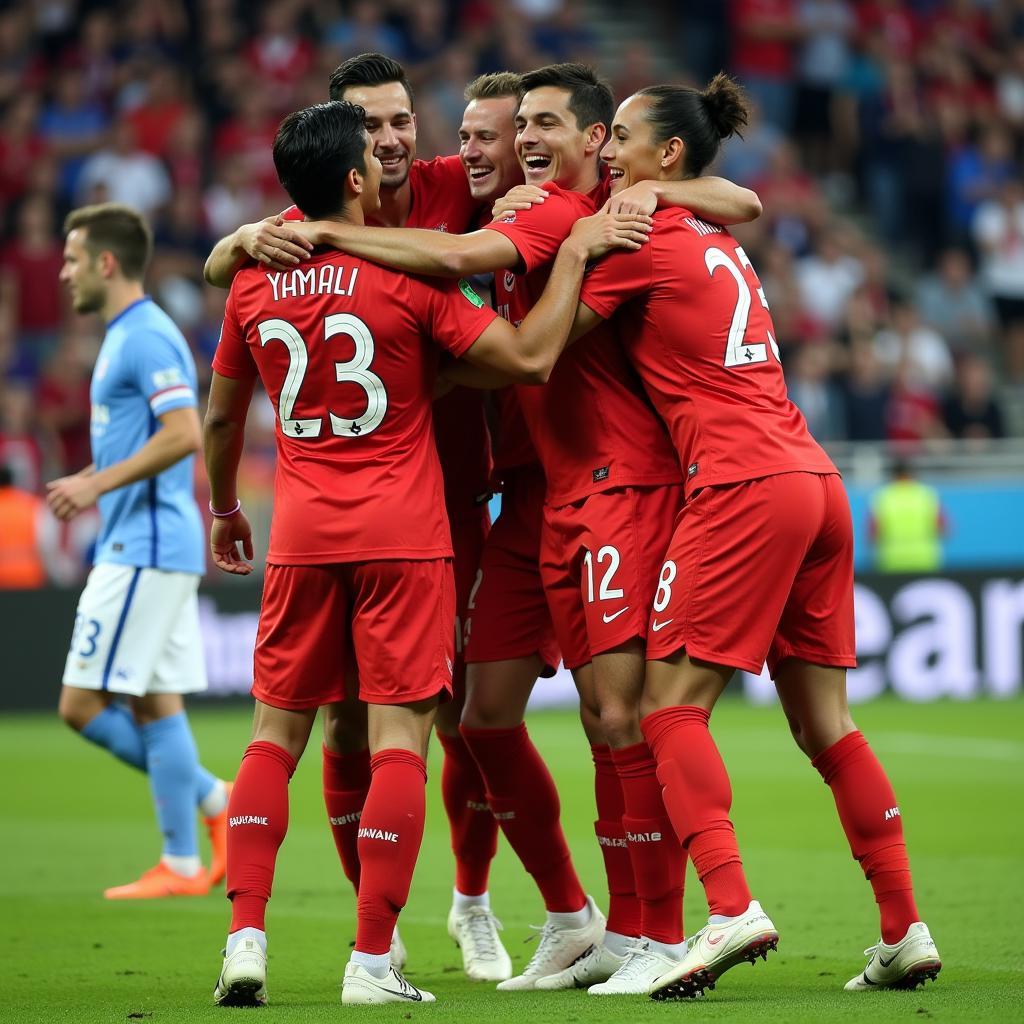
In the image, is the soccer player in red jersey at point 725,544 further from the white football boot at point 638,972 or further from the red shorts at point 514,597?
the red shorts at point 514,597

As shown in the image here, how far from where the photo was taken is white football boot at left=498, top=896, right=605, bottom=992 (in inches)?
218

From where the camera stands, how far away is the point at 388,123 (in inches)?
229

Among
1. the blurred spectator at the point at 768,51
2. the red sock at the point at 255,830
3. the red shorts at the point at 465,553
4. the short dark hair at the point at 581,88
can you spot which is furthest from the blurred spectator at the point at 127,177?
the red sock at the point at 255,830

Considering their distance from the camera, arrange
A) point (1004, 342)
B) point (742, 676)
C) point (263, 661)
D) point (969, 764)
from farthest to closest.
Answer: point (1004, 342)
point (742, 676)
point (969, 764)
point (263, 661)

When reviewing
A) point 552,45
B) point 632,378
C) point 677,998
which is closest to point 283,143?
point 632,378

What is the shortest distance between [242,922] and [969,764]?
7295mm

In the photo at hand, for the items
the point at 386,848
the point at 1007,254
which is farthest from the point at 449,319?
the point at 1007,254

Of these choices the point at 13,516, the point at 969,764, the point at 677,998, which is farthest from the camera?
the point at 13,516

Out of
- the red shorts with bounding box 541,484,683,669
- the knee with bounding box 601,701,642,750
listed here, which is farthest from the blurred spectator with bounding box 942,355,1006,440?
the knee with bounding box 601,701,642,750

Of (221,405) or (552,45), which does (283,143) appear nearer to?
(221,405)

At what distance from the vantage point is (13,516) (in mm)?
13742

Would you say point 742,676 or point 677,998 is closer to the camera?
point 677,998

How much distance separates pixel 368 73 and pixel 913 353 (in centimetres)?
1270

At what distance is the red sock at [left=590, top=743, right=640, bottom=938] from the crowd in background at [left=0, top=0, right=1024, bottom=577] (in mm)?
9566
